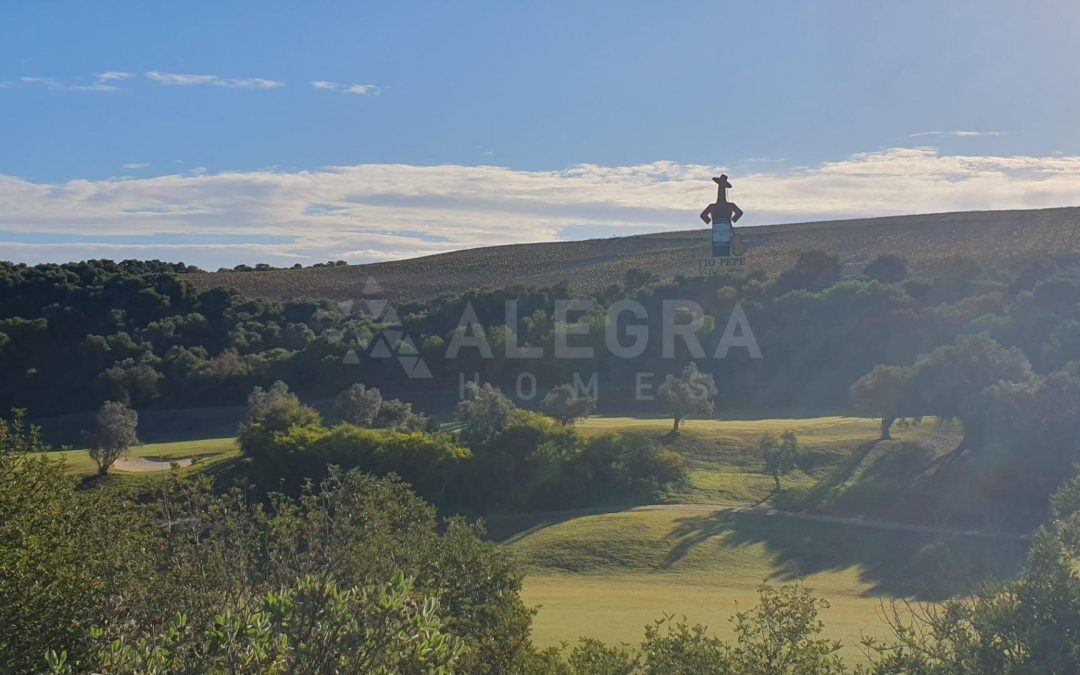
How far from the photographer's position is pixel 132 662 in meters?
8.28

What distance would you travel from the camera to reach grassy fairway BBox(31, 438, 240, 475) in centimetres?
3812

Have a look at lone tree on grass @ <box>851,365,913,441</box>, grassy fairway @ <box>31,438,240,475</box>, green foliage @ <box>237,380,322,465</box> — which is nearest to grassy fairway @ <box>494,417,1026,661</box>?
lone tree on grass @ <box>851,365,913,441</box>

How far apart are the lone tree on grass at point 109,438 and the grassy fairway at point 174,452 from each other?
1.84 feet

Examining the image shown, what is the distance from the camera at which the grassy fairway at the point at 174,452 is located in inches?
1501

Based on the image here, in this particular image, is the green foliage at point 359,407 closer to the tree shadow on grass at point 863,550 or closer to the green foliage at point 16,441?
the tree shadow on grass at point 863,550

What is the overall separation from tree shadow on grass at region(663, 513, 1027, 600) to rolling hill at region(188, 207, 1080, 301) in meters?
31.2

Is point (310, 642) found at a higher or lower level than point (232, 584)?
higher

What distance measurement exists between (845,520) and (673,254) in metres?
40.0

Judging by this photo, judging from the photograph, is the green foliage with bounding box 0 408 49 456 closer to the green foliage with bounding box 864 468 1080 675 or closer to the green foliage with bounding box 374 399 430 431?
the green foliage with bounding box 864 468 1080 675

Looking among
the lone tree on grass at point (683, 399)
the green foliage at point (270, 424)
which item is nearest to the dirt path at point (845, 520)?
the lone tree on grass at point (683, 399)

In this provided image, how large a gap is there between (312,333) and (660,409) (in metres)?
23.4

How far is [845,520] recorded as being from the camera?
29469mm

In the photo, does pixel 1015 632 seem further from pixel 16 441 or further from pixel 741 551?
pixel 741 551

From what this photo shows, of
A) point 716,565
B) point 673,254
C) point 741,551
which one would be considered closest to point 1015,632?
point 716,565
